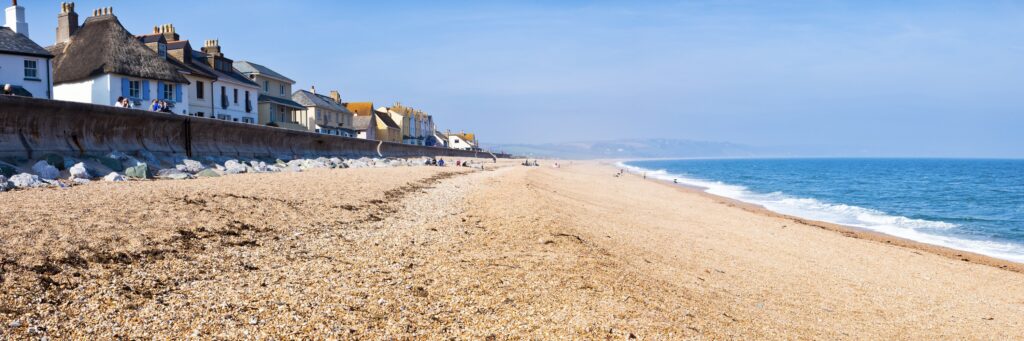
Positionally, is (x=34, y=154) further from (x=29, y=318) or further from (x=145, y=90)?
(x=145, y=90)

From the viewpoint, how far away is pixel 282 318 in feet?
15.5

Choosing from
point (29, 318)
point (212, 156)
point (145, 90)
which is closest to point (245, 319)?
point (29, 318)

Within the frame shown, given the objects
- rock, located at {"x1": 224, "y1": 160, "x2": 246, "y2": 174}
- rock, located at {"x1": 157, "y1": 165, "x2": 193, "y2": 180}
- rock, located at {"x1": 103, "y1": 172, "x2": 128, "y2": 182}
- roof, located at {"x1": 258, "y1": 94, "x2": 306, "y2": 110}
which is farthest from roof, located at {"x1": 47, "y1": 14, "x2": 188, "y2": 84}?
rock, located at {"x1": 103, "y1": 172, "x2": 128, "y2": 182}

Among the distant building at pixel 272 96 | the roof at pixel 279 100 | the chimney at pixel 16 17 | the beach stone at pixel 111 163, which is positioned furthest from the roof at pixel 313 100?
the beach stone at pixel 111 163

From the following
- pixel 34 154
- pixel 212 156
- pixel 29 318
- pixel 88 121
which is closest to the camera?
pixel 29 318

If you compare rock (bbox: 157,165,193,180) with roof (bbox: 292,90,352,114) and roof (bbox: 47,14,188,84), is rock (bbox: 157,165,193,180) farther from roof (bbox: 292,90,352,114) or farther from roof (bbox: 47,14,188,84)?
roof (bbox: 292,90,352,114)

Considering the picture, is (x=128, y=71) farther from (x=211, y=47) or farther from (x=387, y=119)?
(x=387, y=119)

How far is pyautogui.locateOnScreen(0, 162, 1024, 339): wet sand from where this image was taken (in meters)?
4.79

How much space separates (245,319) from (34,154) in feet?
35.0

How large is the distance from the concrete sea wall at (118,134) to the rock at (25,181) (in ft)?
7.26

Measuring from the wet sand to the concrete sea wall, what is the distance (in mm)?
3107

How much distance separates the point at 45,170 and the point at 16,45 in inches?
659

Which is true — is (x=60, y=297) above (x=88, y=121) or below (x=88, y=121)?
below

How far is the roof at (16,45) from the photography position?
23.5 m
